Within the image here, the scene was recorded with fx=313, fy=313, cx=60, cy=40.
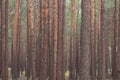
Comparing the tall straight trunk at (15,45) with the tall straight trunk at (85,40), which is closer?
the tall straight trunk at (85,40)

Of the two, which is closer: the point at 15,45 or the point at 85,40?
the point at 85,40

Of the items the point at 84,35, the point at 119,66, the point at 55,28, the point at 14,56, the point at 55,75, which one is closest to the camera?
the point at 84,35

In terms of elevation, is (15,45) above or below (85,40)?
below

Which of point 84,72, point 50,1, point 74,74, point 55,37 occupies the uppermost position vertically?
point 50,1

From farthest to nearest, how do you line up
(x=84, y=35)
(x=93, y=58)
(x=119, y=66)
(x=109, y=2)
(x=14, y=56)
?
1. (x=109, y=2)
2. (x=14, y=56)
3. (x=93, y=58)
4. (x=119, y=66)
5. (x=84, y=35)

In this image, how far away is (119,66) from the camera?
14781 mm

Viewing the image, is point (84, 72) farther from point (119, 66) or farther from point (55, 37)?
point (119, 66)

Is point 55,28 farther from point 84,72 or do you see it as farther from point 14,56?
point 14,56

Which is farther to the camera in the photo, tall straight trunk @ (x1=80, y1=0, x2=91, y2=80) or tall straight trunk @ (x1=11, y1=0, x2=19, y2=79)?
tall straight trunk @ (x1=11, y1=0, x2=19, y2=79)

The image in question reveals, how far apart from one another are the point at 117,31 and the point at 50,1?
597 cm

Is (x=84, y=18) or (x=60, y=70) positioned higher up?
(x=84, y=18)

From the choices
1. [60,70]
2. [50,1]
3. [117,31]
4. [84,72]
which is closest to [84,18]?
[84,72]

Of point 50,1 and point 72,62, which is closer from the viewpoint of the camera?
point 50,1

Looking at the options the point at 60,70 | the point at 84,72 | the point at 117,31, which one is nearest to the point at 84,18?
the point at 84,72
